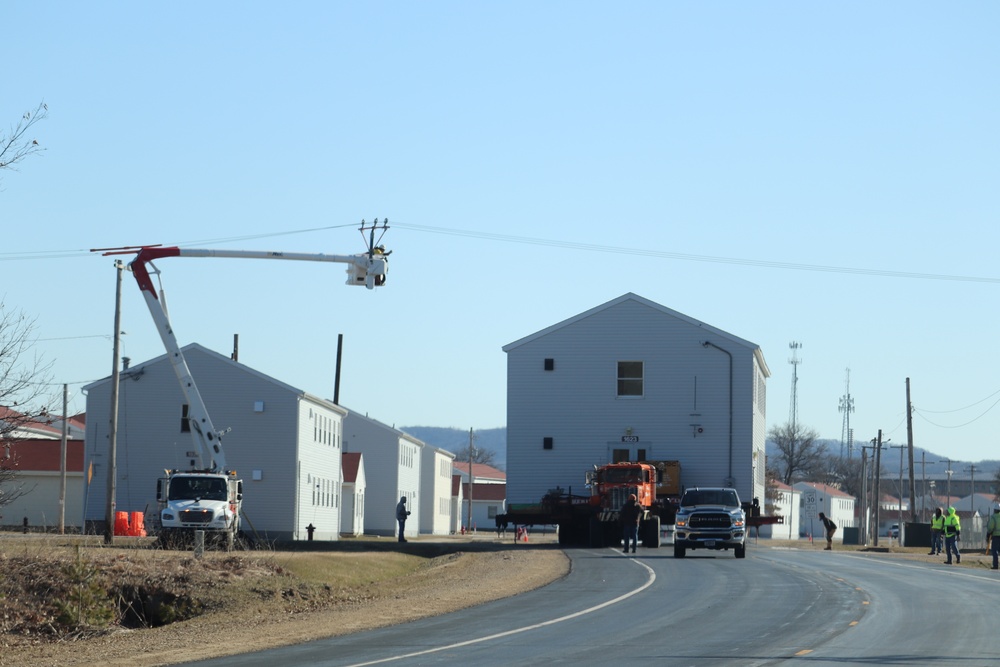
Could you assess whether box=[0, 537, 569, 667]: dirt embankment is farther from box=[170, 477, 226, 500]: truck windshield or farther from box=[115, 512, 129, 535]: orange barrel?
box=[115, 512, 129, 535]: orange barrel

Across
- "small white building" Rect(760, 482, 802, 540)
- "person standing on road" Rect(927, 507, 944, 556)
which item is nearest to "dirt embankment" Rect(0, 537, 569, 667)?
"person standing on road" Rect(927, 507, 944, 556)

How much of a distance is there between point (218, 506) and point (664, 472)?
61.9ft

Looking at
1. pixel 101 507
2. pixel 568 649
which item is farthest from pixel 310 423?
pixel 568 649

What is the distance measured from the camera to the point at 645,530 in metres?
44.2

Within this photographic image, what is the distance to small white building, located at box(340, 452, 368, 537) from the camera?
7175cm

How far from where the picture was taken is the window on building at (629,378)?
52531 millimetres

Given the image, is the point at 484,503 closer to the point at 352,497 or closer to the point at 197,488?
the point at 352,497

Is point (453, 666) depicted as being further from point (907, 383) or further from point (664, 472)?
point (907, 383)

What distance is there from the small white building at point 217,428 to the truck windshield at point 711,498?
2253cm

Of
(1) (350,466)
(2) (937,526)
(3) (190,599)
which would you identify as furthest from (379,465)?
(3) (190,599)

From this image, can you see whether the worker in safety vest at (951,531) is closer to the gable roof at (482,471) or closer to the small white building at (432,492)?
the small white building at (432,492)

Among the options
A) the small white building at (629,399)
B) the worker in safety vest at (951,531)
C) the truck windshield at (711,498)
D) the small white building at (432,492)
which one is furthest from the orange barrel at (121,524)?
the small white building at (432,492)

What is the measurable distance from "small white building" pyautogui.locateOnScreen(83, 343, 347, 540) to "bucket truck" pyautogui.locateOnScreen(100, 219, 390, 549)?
50.8 ft

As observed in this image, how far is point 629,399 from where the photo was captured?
5241 centimetres
